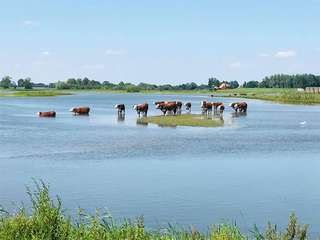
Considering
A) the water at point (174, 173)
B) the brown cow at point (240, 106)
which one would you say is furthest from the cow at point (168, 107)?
the water at point (174, 173)

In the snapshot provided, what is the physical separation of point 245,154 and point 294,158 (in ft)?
8.28

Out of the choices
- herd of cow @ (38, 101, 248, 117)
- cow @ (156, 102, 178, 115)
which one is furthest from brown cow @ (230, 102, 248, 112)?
cow @ (156, 102, 178, 115)

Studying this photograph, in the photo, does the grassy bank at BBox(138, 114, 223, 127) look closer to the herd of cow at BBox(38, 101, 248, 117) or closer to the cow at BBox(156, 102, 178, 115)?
the cow at BBox(156, 102, 178, 115)

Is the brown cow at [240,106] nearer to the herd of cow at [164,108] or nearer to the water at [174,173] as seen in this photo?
Answer: the herd of cow at [164,108]

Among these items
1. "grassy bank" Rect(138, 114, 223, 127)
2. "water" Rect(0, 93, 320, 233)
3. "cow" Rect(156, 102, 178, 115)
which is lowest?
"grassy bank" Rect(138, 114, 223, 127)

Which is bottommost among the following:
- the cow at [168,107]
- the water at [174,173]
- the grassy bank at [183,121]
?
the grassy bank at [183,121]

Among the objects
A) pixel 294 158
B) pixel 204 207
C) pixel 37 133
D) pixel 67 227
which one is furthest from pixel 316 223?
pixel 37 133

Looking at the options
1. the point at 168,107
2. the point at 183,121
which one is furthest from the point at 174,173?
the point at 168,107

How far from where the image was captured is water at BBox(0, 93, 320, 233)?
57.3ft

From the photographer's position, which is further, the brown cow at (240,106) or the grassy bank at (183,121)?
the brown cow at (240,106)

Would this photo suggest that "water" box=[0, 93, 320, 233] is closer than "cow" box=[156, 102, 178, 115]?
Yes

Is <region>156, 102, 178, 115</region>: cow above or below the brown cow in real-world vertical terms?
above

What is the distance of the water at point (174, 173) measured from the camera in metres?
17.5

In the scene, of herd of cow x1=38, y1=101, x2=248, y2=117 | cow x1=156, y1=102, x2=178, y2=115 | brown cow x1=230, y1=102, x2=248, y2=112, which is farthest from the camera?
brown cow x1=230, y1=102, x2=248, y2=112
